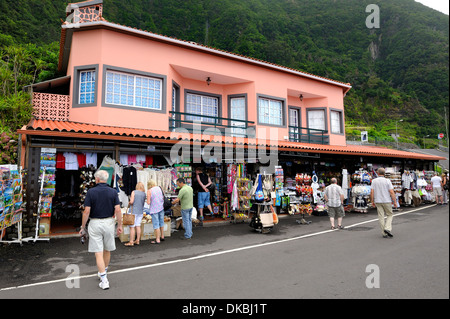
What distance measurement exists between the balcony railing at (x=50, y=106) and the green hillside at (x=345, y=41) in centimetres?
2873

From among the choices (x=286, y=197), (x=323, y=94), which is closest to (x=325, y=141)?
(x=323, y=94)

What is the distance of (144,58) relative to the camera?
39.2ft

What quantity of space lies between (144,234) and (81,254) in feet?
6.02

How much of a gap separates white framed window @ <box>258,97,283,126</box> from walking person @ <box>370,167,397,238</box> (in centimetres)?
772

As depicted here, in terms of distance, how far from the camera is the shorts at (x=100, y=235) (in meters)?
4.67

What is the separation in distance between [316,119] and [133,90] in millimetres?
11552

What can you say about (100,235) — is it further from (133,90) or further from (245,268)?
(133,90)

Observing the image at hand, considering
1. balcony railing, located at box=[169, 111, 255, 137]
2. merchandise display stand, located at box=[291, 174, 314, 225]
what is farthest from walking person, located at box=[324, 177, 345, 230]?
balcony railing, located at box=[169, 111, 255, 137]

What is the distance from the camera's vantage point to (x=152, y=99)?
1213 cm

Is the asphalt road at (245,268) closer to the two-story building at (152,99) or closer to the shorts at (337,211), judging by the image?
the shorts at (337,211)

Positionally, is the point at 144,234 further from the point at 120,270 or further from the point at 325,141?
the point at 325,141

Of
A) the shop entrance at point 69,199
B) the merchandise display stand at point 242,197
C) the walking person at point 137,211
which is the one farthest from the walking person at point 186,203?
the shop entrance at point 69,199

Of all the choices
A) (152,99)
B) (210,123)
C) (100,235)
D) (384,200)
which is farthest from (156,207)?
(210,123)

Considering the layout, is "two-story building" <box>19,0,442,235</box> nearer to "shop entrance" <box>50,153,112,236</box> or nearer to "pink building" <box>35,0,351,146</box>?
"pink building" <box>35,0,351,146</box>
